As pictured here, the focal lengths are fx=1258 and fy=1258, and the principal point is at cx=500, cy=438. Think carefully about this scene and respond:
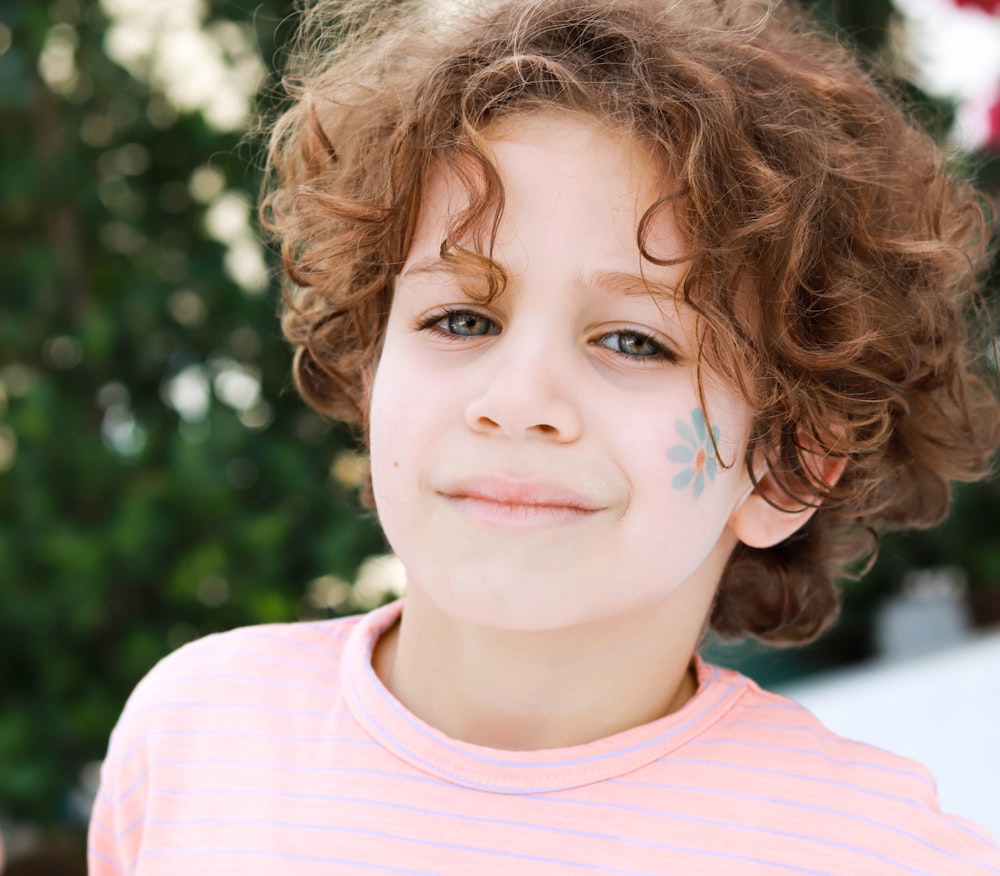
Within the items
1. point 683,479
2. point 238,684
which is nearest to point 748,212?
point 683,479

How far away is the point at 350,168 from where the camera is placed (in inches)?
61.7

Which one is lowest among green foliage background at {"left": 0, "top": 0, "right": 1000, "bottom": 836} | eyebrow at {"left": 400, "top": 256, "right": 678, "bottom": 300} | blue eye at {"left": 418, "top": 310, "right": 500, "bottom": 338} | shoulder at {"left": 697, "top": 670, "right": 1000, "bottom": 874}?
green foliage background at {"left": 0, "top": 0, "right": 1000, "bottom": 836}

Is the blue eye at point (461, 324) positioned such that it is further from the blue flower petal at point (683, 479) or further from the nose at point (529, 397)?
the blue flower petal at point (683, 479)

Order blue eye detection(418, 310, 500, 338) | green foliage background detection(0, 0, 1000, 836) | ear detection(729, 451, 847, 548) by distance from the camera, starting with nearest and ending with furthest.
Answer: blue eye detection(418, 310, 500, 338), ear detection(729, 451, 847, 548), green foliage background detection(0, 0, 1000, 836)

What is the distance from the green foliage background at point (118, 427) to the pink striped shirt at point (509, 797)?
32.3 inches

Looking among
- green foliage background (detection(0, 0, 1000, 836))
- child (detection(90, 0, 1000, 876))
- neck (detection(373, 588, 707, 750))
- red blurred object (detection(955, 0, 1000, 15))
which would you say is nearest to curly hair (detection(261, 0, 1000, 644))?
child (detection(90, 0, 1000, 876))

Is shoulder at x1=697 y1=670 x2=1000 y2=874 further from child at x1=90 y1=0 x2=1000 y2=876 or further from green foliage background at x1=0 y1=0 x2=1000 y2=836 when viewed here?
green foliage background at x1=0 y1=0 x2=1000 y2=836

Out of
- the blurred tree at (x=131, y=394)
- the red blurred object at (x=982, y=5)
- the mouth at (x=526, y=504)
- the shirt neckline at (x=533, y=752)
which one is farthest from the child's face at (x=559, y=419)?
the red blurred object at (x=982, y=5)

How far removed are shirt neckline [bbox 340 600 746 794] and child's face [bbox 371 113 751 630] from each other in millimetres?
143

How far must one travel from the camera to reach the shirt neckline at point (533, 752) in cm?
129

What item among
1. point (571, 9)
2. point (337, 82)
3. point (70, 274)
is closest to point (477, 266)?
point (571, 9)

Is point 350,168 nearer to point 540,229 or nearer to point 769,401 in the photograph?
point 540,229

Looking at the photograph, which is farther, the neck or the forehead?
the neck

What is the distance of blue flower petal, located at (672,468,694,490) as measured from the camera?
1264 millimetres
